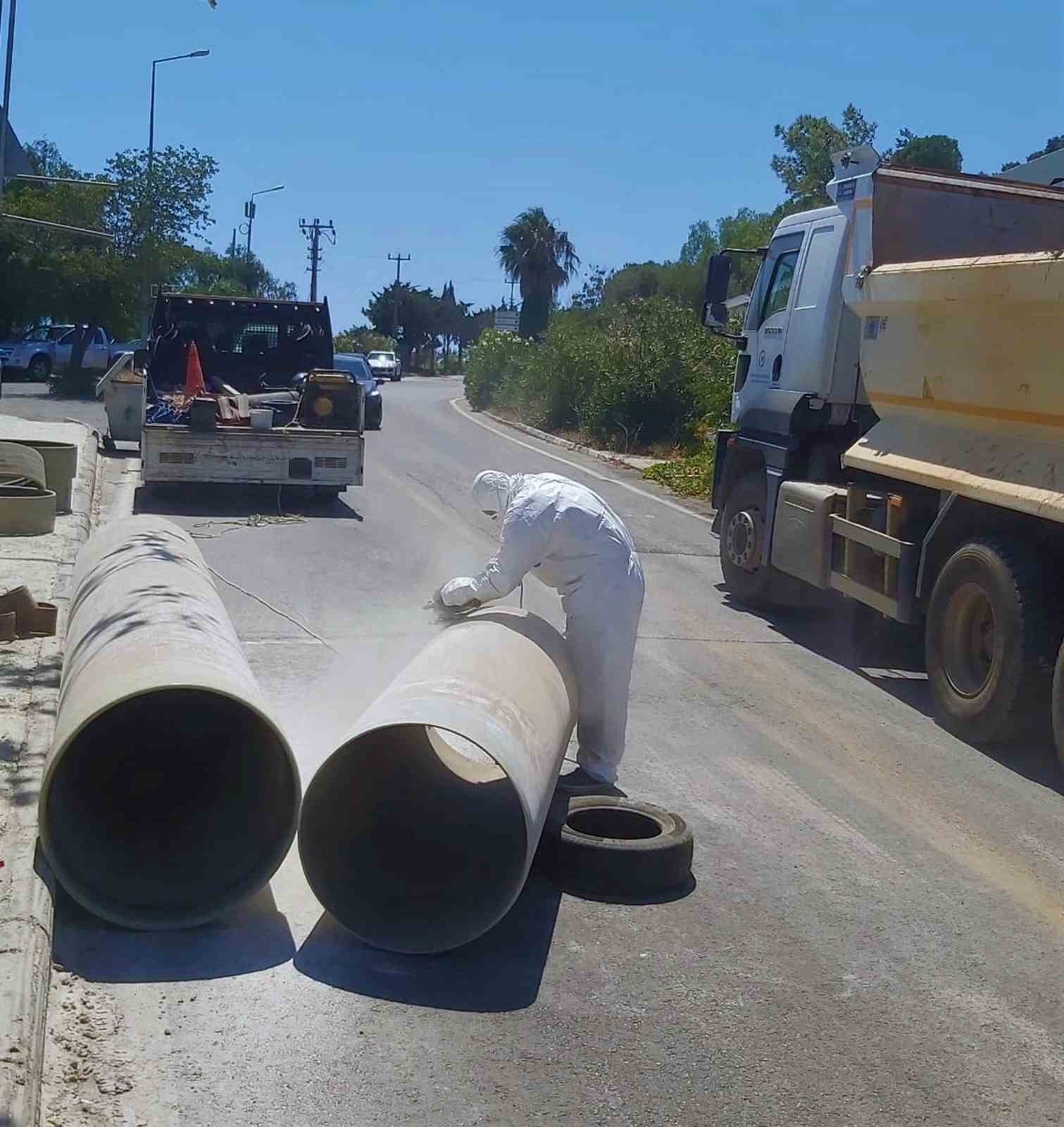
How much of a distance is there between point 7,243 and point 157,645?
3792cm

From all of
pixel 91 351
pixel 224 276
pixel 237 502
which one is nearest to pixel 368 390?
pixel 91 351

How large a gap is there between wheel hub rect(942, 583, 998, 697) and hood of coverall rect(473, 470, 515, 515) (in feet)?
9.61

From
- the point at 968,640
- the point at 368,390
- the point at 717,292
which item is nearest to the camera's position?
the point at 968,640

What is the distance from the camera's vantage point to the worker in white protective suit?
20.8 ft

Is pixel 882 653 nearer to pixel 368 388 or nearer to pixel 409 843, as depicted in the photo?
pixel 409 843

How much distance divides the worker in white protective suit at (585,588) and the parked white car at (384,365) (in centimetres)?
5829

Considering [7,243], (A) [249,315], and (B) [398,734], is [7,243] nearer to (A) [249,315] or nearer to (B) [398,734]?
(A) [249,315]

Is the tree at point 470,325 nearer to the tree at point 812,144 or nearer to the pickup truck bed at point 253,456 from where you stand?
the tree at point 812,144

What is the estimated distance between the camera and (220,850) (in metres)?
5.16

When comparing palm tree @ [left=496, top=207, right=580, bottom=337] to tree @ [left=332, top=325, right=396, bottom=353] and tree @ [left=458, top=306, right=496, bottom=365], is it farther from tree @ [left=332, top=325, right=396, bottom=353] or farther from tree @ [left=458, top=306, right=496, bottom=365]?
tree @ [left=458, top=306, right=496, bottom=365]

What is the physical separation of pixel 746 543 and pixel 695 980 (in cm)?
712

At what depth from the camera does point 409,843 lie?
5359 millimetres

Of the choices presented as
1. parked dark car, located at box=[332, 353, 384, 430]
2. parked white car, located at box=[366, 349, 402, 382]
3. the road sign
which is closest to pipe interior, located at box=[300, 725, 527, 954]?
parked dark car, located at box=[332, 353, 384, 430]

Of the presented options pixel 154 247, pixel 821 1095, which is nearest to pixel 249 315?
pixel 821 1095
